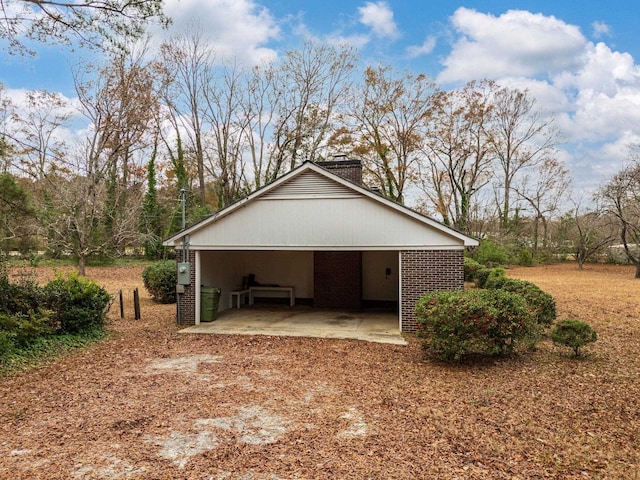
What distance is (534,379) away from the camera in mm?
6188

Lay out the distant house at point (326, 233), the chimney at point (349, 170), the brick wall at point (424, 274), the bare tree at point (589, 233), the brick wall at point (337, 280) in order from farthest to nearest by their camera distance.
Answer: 1. the bare tree at point (589, 233)
2. the brick wall at point (337, 280)
3. the chimney at point (349, 170)
4. the distant house at point (326, 233)
5. the brick wall at point (424, 274)

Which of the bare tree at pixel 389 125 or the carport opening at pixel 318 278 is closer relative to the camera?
the carport opening at pixel 318 278

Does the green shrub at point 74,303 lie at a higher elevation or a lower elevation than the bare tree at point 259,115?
lower

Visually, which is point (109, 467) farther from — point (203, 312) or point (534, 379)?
point (203, 312)

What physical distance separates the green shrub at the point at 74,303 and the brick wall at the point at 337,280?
6914 millimetres

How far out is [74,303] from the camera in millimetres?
8844

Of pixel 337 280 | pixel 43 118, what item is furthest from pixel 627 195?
pixel 43 118

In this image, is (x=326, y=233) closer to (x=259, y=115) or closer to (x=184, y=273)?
(x=184, y=273)

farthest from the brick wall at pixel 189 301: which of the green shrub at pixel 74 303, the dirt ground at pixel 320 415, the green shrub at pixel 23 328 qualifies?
the green shrub at pixel 23 328

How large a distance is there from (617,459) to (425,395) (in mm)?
2275

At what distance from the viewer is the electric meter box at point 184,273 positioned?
10922 mm

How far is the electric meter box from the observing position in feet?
35.8

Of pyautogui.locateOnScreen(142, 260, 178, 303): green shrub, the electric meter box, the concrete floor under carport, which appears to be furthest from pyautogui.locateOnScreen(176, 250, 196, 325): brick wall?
Answer: pyautogui.locateOnScreen(142, 260, 178, 303): green shrub

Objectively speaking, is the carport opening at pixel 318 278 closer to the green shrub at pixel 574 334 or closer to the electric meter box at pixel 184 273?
the electric meter box at pixel 184 273
